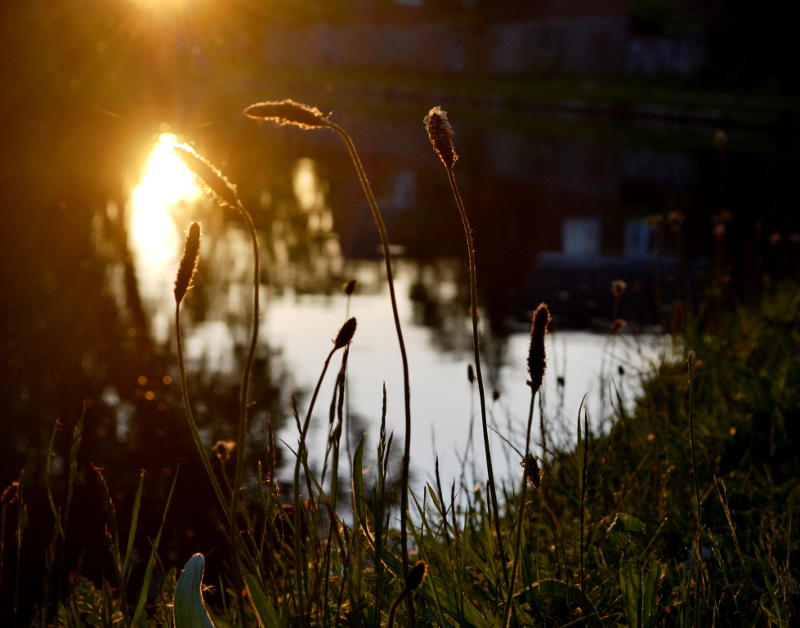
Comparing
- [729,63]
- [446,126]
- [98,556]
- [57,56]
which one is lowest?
[98,556]

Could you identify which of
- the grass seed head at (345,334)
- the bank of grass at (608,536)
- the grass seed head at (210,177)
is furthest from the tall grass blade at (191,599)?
the grass seed head at (210,177)

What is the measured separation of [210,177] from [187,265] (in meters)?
0.14

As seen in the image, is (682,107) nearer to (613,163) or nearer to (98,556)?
(613,163)

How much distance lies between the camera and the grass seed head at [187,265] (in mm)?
1607

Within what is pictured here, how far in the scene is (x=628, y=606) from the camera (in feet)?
7.14

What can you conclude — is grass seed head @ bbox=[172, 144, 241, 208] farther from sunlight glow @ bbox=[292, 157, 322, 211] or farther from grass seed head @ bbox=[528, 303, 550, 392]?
sunlight glow @ bbox=[292, 157, 322, 211]

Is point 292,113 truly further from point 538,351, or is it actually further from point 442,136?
point 538,351

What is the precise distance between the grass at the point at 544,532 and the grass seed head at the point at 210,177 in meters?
0.07

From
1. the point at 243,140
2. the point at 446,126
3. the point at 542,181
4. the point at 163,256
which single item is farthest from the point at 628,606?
the point at 243,140

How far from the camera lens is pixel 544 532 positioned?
388 cm

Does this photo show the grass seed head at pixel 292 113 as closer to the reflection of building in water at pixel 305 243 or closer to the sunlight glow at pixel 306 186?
the reflection of building in water at pixel 305 243

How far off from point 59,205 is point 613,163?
505 inches

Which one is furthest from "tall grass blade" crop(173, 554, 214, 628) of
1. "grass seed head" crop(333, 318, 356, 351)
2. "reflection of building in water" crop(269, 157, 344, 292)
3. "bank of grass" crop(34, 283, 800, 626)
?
"reflection of building in water" crop(269, 157, 344, 292)

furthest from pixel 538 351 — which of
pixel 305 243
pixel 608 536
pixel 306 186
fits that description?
pixel 306 186
